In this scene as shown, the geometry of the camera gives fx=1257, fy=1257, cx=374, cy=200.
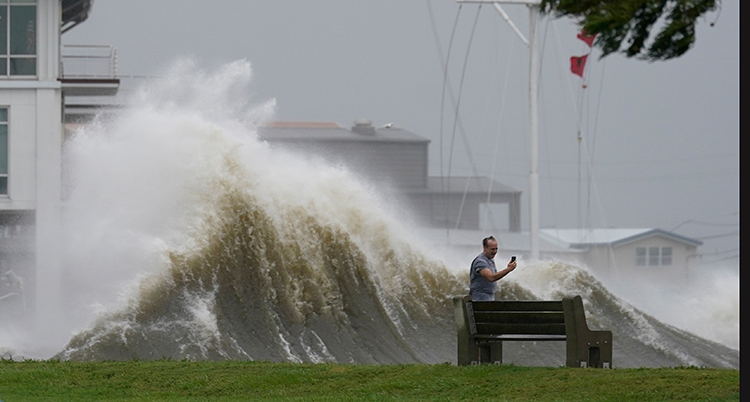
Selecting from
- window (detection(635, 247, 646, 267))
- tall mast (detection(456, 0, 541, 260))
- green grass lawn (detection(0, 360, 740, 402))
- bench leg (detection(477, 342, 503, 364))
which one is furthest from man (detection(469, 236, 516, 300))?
window (detection(635, 247, 646, 267))

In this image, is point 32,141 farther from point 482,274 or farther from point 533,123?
point 482,274

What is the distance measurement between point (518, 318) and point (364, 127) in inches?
2913

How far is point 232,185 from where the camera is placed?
84.4 feet

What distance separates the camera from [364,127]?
285 feet

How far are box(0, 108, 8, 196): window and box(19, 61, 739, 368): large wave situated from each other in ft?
9.39

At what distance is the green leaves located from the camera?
32.6ft

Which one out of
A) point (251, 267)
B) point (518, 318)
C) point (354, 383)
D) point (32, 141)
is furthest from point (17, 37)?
point (354, 383)

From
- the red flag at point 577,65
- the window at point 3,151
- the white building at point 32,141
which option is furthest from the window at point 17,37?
the red flag at point 577,65

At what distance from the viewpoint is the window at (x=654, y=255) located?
80.2 m

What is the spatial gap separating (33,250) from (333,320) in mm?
13720

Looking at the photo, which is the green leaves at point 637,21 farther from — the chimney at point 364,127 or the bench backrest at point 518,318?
the chimney at point 364,127

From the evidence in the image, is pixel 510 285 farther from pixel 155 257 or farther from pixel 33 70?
pixel 33 70

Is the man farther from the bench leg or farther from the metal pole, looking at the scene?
the metal pole
